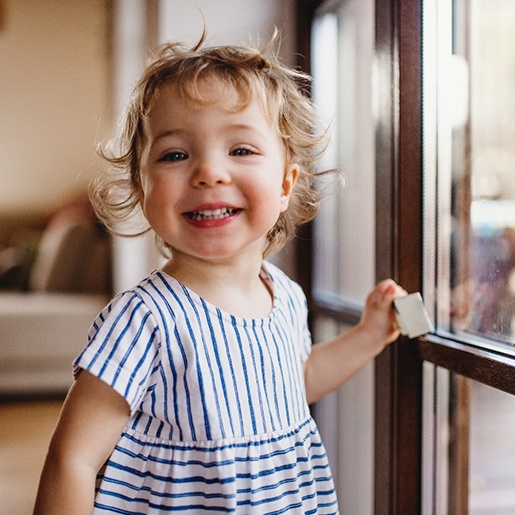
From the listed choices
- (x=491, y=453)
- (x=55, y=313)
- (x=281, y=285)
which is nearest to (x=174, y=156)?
(x=281, y=285)

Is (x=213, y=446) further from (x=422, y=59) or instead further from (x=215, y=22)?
(x=215, y=22)

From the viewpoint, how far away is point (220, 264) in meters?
0.96

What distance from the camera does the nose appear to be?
87cm

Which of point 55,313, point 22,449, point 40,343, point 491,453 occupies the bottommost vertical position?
point 22,449

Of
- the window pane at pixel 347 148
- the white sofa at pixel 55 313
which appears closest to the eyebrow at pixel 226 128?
the window pane at pixel 347 148

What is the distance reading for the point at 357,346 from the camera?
3.55ft

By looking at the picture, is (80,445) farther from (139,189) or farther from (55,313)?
(55,313)

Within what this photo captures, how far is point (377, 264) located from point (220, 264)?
281mm

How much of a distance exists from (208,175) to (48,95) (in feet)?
14.6

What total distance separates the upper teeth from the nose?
0.11ft

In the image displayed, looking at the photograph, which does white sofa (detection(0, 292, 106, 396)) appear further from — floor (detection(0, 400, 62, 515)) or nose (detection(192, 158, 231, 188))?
nose (detection(192, 158, 231, 188))

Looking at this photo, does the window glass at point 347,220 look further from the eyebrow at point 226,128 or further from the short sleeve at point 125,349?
the short sleeve at point 125,349

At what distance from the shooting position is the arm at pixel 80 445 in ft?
2.71

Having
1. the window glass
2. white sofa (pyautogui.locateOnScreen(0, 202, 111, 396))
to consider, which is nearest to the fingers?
the window glass
